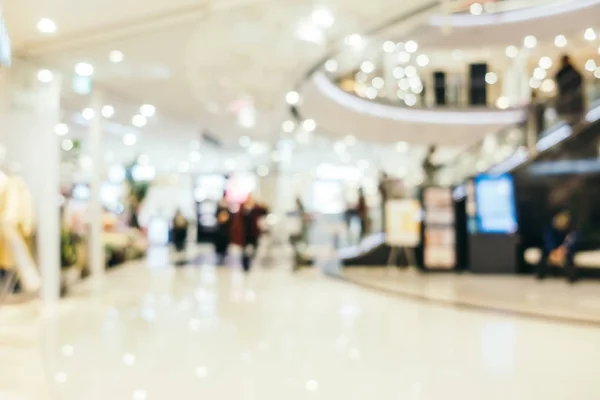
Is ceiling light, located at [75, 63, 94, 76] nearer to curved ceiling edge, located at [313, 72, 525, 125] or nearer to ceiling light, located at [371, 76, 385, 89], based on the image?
curved ceiling edge, located at [313, 72, 525, 125]

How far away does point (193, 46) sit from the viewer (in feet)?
25.3

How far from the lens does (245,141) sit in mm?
18469

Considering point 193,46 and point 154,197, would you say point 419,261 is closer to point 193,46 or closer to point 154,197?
point 193,46

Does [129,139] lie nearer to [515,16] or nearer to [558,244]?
[558,244]

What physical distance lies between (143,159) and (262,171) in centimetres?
889

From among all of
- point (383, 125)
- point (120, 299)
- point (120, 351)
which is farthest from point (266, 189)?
point (120, 351)

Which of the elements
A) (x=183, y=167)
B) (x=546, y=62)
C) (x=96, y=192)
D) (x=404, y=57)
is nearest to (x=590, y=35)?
(x=546, y=62)

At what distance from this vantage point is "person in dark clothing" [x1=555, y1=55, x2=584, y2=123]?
10.4 m

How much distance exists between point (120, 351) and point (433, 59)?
1899 centimetres

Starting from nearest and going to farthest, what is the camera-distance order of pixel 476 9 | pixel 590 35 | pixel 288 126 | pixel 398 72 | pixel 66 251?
1. pixel 66 251
2. pixel 476 9
3. pixel 398 72
4. pixel 288 126
5. pixel 590 35

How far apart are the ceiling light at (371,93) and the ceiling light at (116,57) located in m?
8.76

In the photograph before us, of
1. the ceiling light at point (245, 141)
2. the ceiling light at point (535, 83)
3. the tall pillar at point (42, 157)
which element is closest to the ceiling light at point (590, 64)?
the ceiling light at point (535, 83)

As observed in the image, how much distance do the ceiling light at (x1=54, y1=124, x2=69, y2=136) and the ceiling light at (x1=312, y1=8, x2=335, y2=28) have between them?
12.1 feet

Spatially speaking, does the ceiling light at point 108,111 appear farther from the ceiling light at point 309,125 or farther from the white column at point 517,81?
the white column at point 517,81
